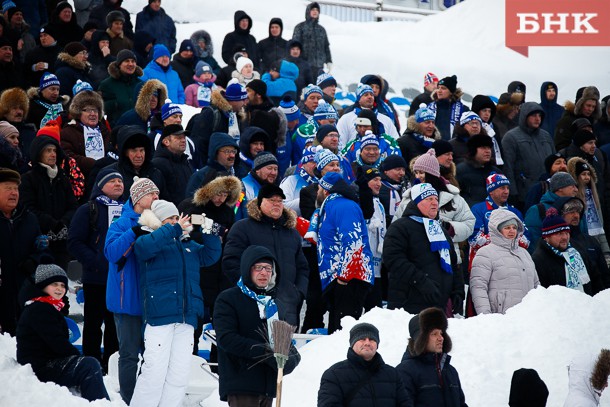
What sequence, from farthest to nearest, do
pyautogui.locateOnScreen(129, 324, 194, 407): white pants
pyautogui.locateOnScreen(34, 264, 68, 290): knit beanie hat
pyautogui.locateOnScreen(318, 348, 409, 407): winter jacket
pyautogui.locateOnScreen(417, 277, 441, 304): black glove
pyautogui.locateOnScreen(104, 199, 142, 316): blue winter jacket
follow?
1. pyautogui.locateOnScreen(417, 277, 441, 304): black glove
2. pyautogui.locateOnScreen(104, 199, 142, 316): blue winter jacket
3. pyautogui.locateOnScreen(129, 324, 194, 407): white pants
4. pyautogui.locateOnScreen(34, 264, 68, 290): knit beanie hat
5. pyautogui.locateOnScreen(318, 348, 409, 407): winter jacket

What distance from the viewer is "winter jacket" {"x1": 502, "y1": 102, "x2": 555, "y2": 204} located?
16188mm

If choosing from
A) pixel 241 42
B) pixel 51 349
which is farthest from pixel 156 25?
pixel 51 349

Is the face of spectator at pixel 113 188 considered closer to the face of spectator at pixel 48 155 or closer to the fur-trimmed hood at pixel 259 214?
the face of spectator at pixel 48 155

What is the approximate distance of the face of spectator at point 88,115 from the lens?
45.4ft

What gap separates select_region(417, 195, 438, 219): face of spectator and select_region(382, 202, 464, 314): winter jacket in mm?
59

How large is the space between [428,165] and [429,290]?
2.27 m

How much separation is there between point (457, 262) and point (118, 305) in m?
3.55

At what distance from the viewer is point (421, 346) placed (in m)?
8.79

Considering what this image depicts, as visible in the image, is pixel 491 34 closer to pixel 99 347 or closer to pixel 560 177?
pixel 560 177

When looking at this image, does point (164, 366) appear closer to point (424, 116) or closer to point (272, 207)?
point (272, 207)

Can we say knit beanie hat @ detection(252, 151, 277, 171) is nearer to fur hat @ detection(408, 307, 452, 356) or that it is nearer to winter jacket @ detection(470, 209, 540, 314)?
winter jacket @ detection(470, 209, 540, 314)

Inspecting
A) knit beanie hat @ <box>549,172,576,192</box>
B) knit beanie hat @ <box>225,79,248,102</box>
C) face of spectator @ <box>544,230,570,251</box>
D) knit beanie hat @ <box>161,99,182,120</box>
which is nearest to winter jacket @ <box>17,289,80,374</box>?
knit beanie hat @ <box>161,99,182,120</box>

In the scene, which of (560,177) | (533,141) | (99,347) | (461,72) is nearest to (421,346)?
(99,347)

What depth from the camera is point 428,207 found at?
36.9 ft
